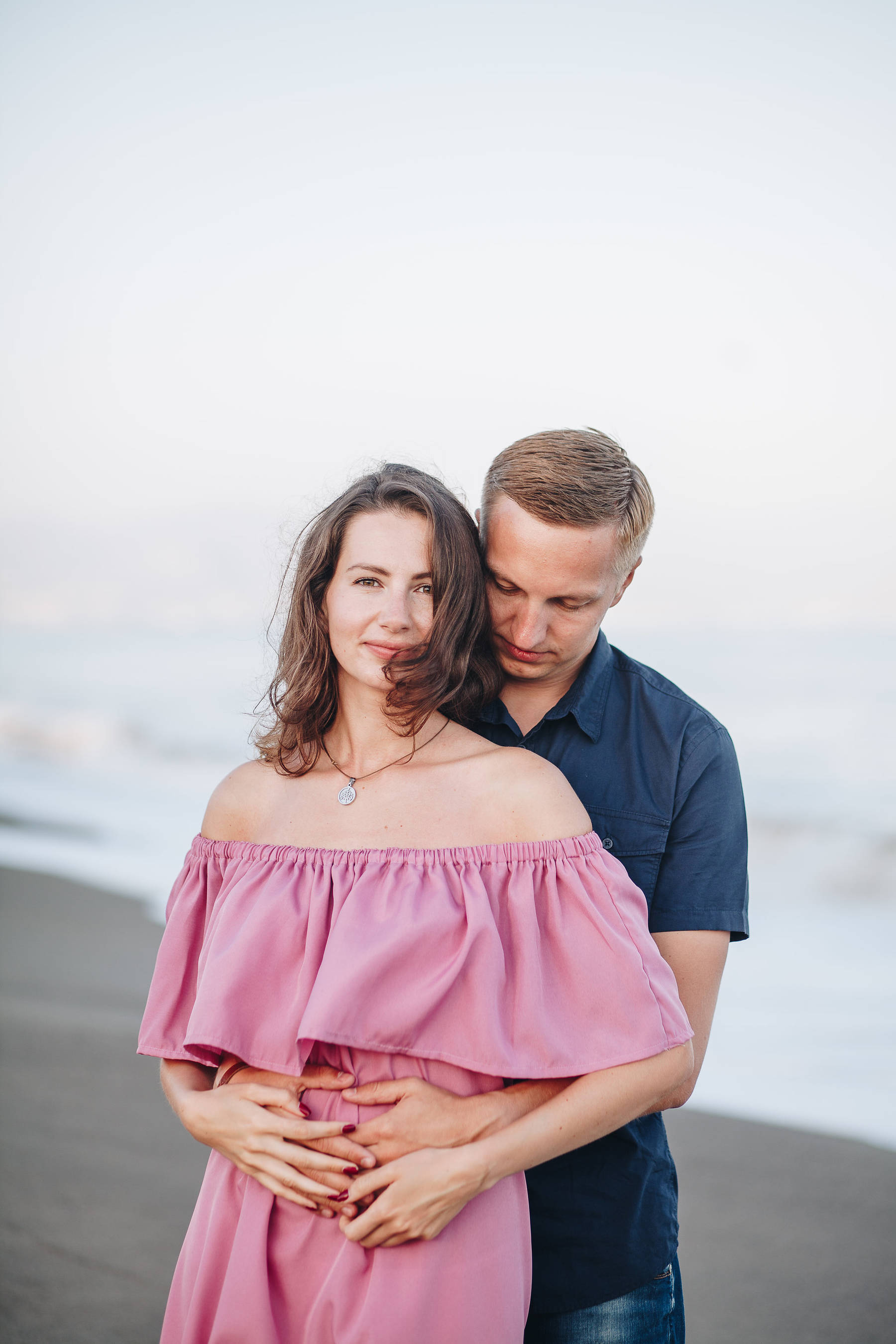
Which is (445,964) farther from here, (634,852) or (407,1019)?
(634,852)

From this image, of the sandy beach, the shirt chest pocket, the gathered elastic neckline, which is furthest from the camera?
the sandy beach

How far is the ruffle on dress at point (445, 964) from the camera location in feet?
5.16

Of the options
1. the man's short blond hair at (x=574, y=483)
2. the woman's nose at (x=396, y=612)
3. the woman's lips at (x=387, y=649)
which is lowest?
the woman's lips at (x=387, y=649)

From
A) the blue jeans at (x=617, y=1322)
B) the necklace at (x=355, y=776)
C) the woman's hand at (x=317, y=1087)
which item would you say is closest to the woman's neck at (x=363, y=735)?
the necklace at (x=355, y=776)

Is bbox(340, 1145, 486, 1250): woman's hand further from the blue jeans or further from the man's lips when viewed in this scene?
the man's lips

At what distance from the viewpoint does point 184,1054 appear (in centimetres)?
178

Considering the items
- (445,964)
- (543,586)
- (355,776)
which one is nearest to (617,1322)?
(445,964)

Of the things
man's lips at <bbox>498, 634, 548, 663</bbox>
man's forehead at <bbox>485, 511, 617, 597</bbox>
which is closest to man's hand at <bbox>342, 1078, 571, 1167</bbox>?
man's lips at <bbox>498, 634, 548, 663</bbox>

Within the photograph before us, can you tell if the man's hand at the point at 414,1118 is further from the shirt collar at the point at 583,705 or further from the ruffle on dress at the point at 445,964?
the shirt collar at the point at 583,705

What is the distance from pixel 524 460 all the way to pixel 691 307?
9.66m

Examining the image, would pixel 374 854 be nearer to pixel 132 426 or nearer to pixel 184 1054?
pixel 184 1054

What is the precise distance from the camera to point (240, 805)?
6.21 feet

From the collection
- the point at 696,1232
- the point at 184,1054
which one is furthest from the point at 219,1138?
the point at 696,1232

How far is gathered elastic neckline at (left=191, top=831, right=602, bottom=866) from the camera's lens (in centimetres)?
168
